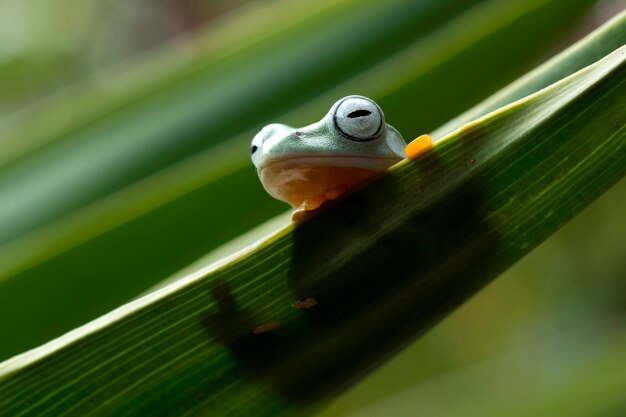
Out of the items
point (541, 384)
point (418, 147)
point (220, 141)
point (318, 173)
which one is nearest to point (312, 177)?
point (318, 173)

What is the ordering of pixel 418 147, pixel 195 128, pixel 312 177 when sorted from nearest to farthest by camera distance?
pixel 418 147 → pixel 312 177 → pixel 195 128

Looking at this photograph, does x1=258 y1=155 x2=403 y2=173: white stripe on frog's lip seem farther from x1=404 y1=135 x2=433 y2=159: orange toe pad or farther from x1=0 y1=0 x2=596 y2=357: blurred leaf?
x1=0 y1=0 x2=596 y2=357: blurred leaf

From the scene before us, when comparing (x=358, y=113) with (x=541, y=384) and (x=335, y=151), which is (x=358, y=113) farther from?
(x=541, y=384)

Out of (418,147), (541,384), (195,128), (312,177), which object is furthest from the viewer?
(541,384)

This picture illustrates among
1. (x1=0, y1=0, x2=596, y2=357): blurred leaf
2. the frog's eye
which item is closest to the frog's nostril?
the frog's eye

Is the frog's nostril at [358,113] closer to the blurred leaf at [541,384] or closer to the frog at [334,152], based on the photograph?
the frog at [334,152]

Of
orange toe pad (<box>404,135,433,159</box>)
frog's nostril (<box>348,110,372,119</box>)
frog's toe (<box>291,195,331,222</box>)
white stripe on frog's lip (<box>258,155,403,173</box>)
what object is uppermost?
frog's nostril (<box>348,110,372,119</box>)

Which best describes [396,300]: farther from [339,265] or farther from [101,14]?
[101,14]

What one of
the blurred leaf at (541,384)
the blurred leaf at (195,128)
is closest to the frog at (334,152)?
the blurred leaf at (195,128)
